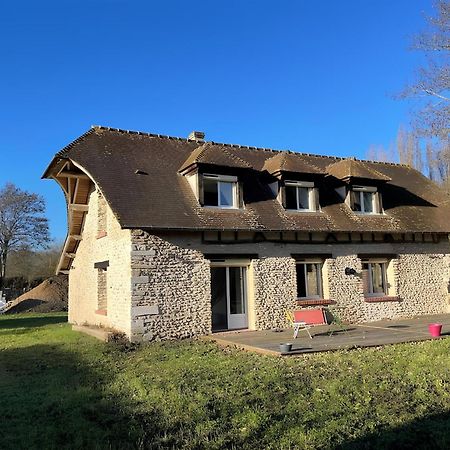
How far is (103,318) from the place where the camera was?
15.5 m

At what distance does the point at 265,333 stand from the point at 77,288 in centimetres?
974

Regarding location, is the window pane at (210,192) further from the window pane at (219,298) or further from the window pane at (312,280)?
the window pane at (312,280)

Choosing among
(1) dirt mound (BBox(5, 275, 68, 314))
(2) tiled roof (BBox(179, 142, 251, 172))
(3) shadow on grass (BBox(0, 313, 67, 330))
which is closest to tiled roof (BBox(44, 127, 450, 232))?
(2) tiled roof (BBox(179, 142, 251, 172))

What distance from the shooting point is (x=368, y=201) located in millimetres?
18125

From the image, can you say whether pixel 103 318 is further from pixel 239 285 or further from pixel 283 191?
pixel 283 191

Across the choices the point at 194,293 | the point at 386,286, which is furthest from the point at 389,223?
the point at 194,293

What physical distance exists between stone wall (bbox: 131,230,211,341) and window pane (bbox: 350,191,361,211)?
6.78 metres

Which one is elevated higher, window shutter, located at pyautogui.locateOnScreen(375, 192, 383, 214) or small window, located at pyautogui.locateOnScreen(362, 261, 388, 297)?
window shutter, located at pyautogui.locateOnScreen(375, 192, 383, 214)

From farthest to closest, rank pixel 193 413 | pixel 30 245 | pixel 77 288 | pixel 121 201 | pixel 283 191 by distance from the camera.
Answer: pixel 30 245 < pixel 77 288 < pixel 283 191 < pixel 121 201 < pixel 193 413

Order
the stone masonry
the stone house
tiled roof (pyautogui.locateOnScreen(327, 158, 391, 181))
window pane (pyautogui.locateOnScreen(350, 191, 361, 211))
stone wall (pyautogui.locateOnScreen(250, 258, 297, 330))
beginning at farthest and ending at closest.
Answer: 1. window pane (pyautogui.locateOnScreen(350, 191, 361, 211))
2. tiled roof (pyautogui.locateOnScreen(327, 158, 391, 181))
3. stone wall (pyautogui.locateOnScreen(250, 258, 297, 330))
4. the stone house
5. the stone masonry

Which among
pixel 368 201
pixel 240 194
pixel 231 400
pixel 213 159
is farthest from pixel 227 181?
pixel 231 400

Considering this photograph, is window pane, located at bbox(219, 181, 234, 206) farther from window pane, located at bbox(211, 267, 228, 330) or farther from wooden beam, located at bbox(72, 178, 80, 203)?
wooden beam, located at bbox(72, 178, 80, 203)

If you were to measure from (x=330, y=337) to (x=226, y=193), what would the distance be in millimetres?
5664

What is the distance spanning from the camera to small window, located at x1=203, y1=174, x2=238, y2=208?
48.9ft
